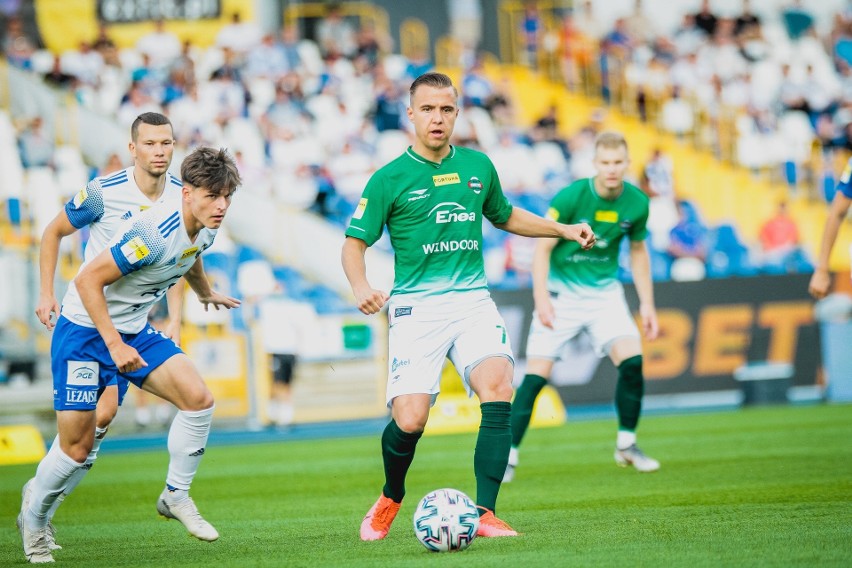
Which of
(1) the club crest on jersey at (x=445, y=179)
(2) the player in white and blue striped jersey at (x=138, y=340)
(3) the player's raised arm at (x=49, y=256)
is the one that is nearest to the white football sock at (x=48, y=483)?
(2) the player in white and blue striped jersey at (x=138, y=340)

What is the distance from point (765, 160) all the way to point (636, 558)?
70.9 feet

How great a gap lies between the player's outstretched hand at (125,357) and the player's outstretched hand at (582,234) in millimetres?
2573

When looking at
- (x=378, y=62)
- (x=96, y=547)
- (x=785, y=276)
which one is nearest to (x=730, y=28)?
(x=378, y=62)

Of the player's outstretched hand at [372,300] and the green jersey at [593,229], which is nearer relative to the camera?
the player's outstretched hand at [372,300]

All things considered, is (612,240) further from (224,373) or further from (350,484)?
(224,373)

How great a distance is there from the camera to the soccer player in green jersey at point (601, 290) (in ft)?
34.0

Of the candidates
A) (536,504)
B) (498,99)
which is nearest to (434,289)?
(536,504)

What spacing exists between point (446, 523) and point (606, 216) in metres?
4.54

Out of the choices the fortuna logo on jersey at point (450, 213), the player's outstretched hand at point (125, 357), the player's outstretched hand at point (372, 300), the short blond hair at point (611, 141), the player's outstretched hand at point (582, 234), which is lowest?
the player's outstretched hand at point (125, 357)

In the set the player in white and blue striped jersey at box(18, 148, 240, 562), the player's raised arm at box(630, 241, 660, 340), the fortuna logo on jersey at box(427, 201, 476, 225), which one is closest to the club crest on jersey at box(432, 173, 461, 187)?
the fortuna logo on jersey at box(427, 201, 476, 225)

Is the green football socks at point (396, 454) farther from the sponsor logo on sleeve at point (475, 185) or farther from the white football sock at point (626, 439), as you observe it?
the white football sock at point (626, 439)

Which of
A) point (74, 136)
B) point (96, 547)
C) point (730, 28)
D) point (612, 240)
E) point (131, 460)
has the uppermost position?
point (730, 28)

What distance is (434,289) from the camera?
7.22 meters

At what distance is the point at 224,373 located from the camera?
18141mm
